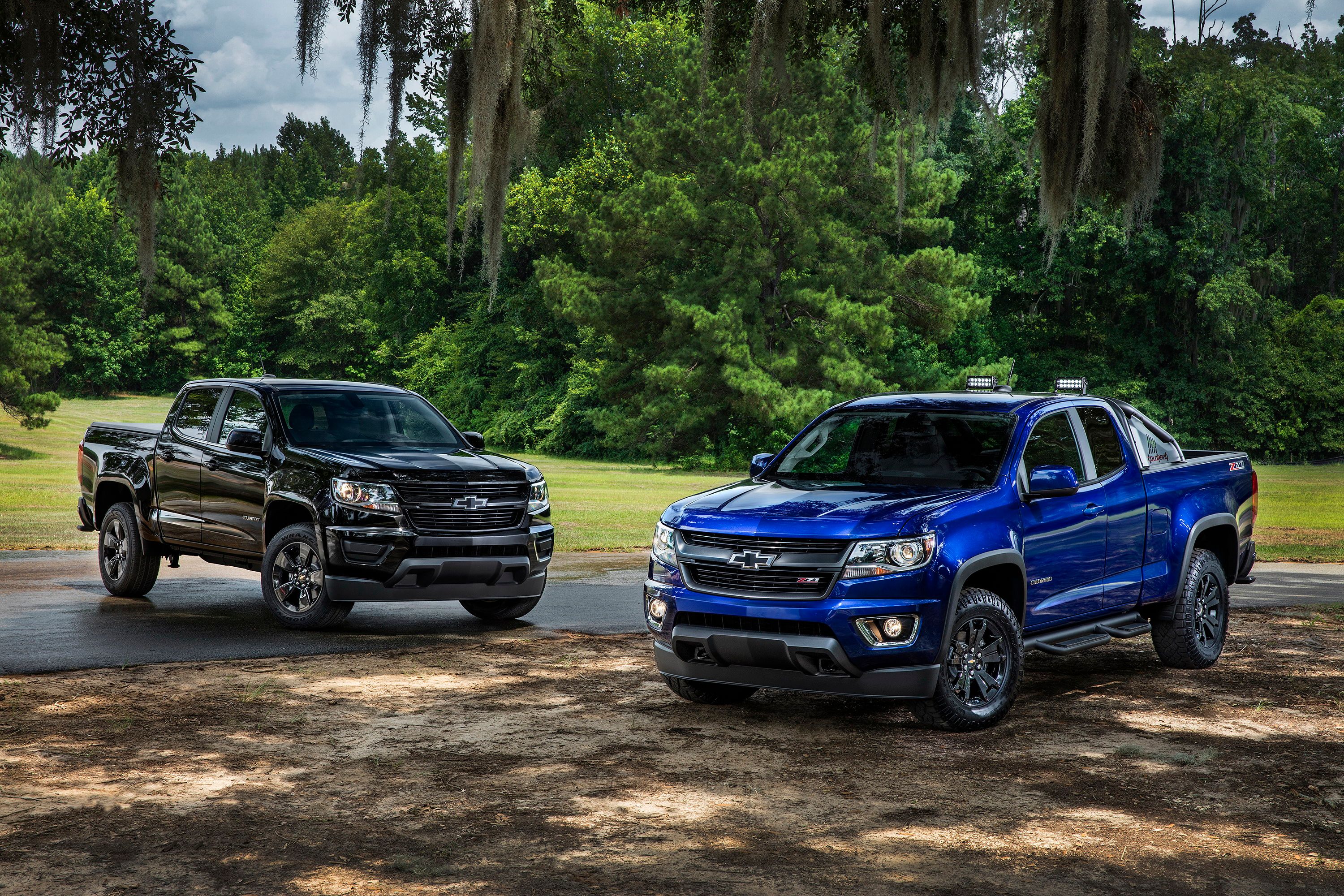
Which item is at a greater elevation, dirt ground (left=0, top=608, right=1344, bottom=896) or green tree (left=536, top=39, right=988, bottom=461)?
green tree (left=536, top=39, right=988, bottom=461)

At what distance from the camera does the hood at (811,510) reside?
714 centimetres

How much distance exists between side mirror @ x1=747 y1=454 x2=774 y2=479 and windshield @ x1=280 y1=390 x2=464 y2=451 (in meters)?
3.76

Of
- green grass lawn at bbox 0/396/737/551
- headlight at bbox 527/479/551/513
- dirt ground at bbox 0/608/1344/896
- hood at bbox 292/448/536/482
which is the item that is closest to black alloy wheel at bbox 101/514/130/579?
hood at bbox 292/448/536/482

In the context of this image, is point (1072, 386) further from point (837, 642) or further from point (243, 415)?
point (243, 415)

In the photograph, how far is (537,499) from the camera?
11.4 m

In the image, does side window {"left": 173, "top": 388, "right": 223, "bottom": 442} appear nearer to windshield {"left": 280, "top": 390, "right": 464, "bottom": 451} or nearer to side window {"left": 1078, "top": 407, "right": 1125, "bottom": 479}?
windshield {"left": 280, "top": 390, "right": 464, "bottom": 451}

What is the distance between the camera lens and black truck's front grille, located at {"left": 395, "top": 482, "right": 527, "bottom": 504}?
1064cm

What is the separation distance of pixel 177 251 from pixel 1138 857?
272 ft

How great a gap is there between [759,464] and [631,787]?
131 inches

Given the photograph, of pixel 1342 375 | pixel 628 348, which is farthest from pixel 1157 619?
pixel 1342 375

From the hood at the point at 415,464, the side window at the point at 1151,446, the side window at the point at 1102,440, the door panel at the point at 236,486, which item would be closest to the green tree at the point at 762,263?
the door panel at the point at 236,486

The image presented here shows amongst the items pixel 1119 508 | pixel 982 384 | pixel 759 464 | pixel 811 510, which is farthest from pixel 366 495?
pixel 1119 508

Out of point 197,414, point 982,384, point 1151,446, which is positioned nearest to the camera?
point 1151,446

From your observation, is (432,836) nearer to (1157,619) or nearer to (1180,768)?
(1180,768)
